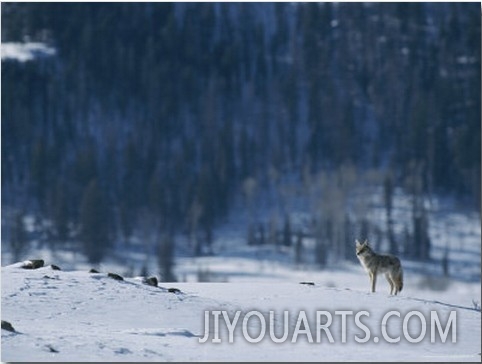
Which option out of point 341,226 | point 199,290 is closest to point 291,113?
point 341,226

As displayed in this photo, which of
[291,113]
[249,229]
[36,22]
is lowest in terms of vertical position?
[249,229]

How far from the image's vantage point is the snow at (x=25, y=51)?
149m

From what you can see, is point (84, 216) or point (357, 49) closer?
point (84, 216)

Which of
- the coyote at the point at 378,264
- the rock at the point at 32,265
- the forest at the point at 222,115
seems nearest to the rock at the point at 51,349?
the rock at the point at 32,265

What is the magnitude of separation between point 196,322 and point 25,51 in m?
132

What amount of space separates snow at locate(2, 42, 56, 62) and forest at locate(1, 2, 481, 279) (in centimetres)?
85

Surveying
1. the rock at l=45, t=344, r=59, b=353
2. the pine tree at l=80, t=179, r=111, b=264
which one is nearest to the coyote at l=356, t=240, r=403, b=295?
the rock at l=45, t=344, r=59, b=353

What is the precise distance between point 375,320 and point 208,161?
11879 centimetres

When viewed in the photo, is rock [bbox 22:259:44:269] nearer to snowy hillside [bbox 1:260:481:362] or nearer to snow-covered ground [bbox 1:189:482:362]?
snow-covered ground [bbox 1:189:482:362]

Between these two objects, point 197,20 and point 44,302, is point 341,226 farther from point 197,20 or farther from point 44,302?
point 44,302

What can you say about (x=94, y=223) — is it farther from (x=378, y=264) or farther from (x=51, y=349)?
(x=51, y=349)

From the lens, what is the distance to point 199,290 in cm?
2930

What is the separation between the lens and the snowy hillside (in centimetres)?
2009

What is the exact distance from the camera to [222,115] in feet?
500
